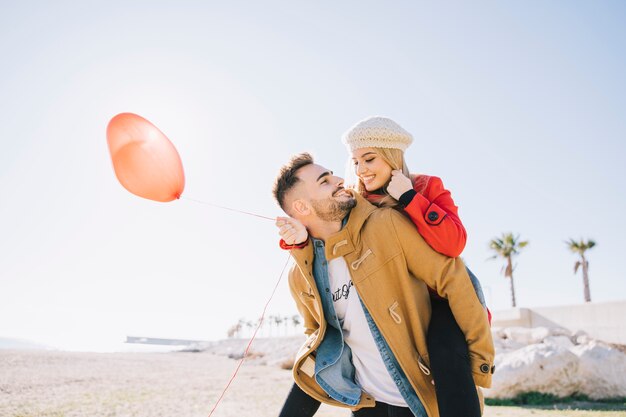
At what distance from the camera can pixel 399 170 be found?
3.22 m

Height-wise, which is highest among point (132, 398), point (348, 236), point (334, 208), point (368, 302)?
point (334, 208)

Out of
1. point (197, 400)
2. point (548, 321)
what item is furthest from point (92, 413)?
point (548, 321)

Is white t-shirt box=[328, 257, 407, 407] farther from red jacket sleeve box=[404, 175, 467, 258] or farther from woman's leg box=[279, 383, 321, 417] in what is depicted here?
red jacket sleeve box=[404, 175, 467, 258]

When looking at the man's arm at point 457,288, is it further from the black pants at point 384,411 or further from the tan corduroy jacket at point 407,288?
the black pants at point 384,411

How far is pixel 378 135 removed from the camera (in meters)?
3.29

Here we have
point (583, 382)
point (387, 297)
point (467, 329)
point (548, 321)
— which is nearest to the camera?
point (467, 329)

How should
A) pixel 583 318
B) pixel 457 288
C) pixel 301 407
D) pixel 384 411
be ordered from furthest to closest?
pixel 583 318
pixel 301 407
pixel 384 411
pixel 457 288

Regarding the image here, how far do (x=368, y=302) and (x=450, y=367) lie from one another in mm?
567

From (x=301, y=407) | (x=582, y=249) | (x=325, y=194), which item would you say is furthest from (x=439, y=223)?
(x=582, y=249)

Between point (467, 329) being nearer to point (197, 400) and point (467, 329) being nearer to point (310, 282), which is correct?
point (310, 282)

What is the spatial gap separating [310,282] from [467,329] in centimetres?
101

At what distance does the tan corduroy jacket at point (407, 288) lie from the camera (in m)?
2.51

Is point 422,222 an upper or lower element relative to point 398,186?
lower

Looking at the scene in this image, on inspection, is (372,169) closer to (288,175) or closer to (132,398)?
(288,175)
